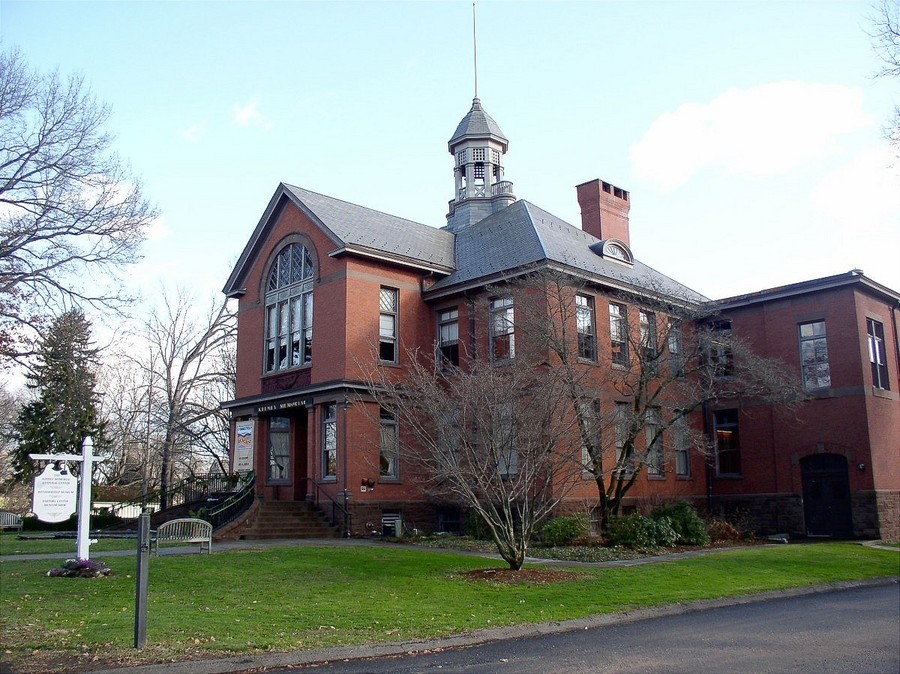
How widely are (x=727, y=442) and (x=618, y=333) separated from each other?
7932 millimetres

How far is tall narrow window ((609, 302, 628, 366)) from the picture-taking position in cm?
2554

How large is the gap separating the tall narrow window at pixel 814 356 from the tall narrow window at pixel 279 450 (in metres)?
18.1

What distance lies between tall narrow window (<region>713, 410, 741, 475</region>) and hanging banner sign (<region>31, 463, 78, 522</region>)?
24194mm

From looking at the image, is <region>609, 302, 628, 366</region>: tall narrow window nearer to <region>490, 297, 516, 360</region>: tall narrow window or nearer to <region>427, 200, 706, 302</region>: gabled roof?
<region>427, 200, 706, 302</region>: gabled roof

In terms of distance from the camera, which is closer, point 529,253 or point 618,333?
point 618,333

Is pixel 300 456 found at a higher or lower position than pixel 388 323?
lower

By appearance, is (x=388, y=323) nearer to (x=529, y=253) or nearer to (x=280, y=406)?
(x=280, y=406)

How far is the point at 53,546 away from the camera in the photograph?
885 inches

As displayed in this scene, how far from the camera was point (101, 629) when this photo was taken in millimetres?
10578

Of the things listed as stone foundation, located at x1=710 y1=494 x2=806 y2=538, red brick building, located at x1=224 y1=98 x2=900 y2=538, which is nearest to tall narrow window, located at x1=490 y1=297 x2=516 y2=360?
red brick building, located at x1=224 y1=98 x2=900 y2=538

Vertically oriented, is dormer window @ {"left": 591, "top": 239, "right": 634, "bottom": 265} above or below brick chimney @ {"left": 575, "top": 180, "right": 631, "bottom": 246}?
below

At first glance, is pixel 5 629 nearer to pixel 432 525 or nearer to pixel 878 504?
pixel 432 525

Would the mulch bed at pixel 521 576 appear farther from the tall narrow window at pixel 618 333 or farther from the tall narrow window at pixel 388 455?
the tall narrow window at pixel 388 455

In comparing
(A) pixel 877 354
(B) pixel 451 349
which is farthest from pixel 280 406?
(A) pixel 877 354
